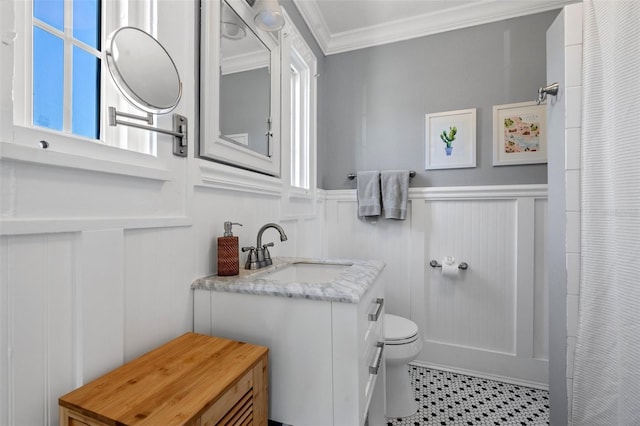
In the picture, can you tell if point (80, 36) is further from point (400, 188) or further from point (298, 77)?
point (400, 188)

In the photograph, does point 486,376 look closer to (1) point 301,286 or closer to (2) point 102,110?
(1) point 301,286

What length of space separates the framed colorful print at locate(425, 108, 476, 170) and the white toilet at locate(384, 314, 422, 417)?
117 cm

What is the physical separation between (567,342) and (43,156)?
1792mm

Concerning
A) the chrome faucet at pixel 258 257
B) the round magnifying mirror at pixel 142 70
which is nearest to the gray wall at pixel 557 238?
the chrome faucet at pixel 258 257

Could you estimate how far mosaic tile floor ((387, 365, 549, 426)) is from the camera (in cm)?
149

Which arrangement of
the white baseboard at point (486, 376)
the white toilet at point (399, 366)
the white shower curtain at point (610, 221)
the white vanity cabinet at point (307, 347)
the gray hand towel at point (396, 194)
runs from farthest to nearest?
the gray hand towel at point (396, 194) → the white baseboard at point (486, 376) → the white toilet at point (399, 366) → the white shower curtain at point (610, 221) → the white vanity cabinet at point (307, 347)

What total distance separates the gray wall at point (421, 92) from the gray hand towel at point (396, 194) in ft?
0.33

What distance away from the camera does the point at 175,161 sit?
3.01ft

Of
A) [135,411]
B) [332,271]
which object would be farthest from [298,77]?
[135,411]

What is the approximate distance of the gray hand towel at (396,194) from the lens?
206 centimetres

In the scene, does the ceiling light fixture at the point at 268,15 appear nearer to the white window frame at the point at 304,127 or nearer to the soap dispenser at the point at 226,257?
the white window frame at the point at 304,127

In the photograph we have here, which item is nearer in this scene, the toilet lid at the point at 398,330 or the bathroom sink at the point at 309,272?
the bathroom sink at the point at 309,272

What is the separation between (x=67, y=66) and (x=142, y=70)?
0.52 feet

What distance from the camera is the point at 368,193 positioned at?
216 centimetres
